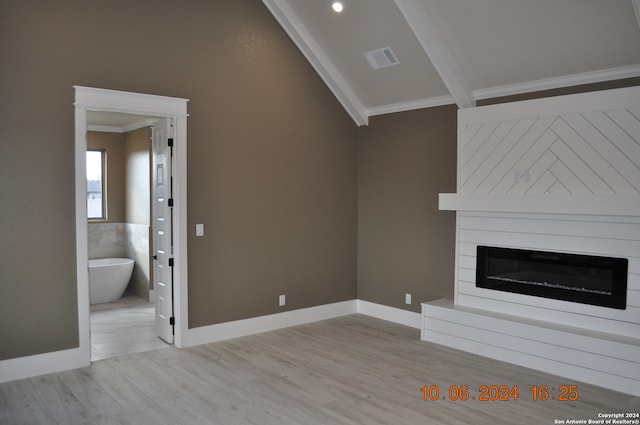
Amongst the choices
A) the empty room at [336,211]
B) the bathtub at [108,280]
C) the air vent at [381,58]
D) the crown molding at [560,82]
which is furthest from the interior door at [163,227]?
the crown molding at [560,82]

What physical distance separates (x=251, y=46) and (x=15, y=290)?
10.3 ft

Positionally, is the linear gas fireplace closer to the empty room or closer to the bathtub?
the empty room

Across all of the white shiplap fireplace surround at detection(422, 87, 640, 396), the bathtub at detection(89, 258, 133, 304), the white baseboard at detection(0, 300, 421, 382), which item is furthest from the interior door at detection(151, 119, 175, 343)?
the white shiplap fireplace surround at detection(422, 87, 640, 396)

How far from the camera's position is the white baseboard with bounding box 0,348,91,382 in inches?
155

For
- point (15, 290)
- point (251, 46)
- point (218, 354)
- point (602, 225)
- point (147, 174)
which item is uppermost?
point (251, 46)

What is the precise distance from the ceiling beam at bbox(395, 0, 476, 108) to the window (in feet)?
17.4

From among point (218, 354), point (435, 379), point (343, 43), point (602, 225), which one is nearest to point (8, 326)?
point (218, 354)

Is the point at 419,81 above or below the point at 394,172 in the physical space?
above

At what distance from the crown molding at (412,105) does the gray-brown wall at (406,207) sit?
0.19 ft

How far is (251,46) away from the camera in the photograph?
17.3 feet

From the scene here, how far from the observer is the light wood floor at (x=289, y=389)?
340 centimetres

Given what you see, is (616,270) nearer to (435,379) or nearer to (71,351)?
(435,379)

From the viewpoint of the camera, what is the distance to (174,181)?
482 cm

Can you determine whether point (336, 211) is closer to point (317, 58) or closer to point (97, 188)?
point (317, 58)
